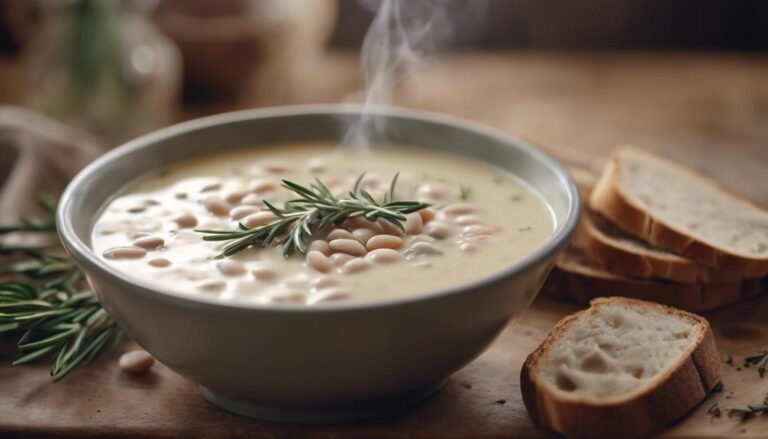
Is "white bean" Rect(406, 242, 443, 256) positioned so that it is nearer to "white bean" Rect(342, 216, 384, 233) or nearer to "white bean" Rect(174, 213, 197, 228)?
"white bean" Rect(342, 216, 384, 233)

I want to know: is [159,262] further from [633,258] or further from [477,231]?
[633,258]

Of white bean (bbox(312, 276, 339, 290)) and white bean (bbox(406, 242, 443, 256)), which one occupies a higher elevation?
white bean (bbox(406, 242, 443, 256))

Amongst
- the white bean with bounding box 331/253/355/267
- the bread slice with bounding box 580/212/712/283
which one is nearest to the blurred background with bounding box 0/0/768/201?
the bread slice with bounding box 580/212/712/283

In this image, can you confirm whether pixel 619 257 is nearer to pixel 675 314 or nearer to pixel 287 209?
pixel 675 314

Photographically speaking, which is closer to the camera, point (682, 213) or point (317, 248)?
point (317, 248)

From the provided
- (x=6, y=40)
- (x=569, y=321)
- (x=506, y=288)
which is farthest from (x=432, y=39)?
(x=6, y=40)

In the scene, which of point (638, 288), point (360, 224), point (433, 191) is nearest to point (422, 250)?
point (360, 224)
